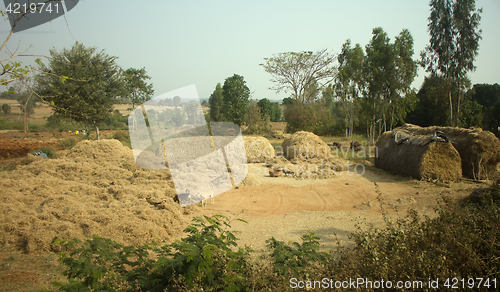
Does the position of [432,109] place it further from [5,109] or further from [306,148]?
[5,109]

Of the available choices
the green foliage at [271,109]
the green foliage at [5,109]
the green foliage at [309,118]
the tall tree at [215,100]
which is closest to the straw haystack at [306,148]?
the green foliage at [309,118]

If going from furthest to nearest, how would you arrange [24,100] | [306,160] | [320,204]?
[24,100] → [306,160] → [320,204]

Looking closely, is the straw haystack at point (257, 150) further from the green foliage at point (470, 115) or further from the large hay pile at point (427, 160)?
the green foliage at point (470, 115)

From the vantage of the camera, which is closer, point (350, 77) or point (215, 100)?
point (350, 77)

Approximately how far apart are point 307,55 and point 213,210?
22.4 m

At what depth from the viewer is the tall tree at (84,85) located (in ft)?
38.0

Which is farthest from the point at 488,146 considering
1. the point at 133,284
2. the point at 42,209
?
the point at 42,209

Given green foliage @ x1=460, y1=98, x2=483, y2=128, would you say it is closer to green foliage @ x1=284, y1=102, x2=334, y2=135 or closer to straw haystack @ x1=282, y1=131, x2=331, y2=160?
green foliage @ x1=284, y1=102, x2=334, y2=135

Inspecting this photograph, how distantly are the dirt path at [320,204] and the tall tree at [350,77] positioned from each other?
909cm

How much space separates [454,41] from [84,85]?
19.8 metres

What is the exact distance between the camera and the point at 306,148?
11602mm

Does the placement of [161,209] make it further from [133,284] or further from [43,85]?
[43,85]

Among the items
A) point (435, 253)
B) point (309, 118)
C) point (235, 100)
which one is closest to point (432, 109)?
point (309, 118)

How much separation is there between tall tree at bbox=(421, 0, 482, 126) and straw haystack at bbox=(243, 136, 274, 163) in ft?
38.6
